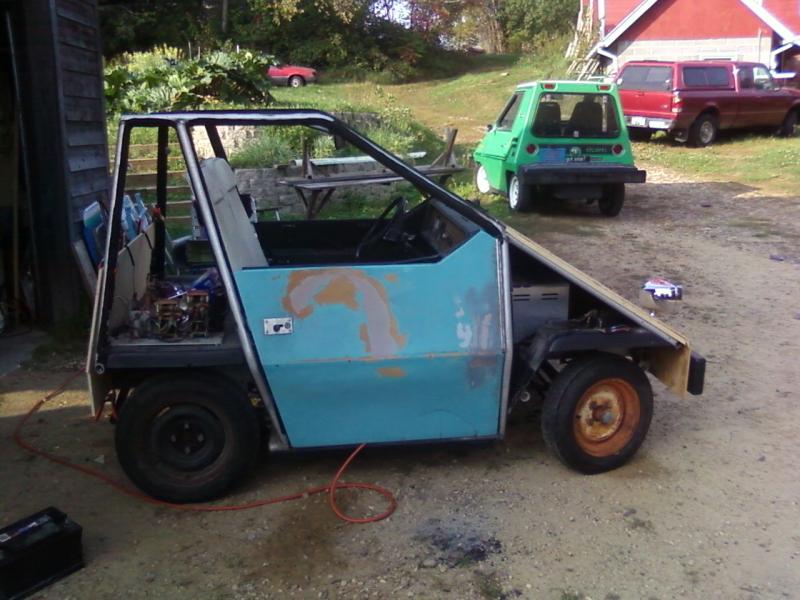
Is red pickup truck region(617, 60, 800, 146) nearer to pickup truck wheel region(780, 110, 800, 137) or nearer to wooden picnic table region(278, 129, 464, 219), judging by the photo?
pickup truck wheel region(780, 110, 800, 137)

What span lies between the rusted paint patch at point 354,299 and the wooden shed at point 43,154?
3.45 meters

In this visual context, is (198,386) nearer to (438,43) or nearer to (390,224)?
(390,224)

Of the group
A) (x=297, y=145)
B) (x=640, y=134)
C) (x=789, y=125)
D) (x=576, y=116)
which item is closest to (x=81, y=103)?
(x=297, y=145)

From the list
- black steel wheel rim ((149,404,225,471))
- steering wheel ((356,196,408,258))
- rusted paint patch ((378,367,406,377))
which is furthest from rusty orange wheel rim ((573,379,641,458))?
black steel wheel rim ((149,404,225,471))

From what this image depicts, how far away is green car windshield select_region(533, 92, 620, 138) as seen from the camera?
11102 mm

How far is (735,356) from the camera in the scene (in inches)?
239

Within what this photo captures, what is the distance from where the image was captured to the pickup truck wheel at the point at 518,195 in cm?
1120

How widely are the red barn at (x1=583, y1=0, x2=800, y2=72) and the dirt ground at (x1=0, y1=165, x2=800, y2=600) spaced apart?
2269 cm

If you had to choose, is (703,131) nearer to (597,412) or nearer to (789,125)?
(789,125)

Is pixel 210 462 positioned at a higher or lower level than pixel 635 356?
lower

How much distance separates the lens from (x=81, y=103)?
6973 mm

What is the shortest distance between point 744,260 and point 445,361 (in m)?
6.26

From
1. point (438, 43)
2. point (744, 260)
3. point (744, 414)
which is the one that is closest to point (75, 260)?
point (744, 414)

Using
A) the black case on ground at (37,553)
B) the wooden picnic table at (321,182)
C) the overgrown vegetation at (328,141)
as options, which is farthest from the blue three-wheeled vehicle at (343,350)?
the overgrown vegetation at (328,141)
